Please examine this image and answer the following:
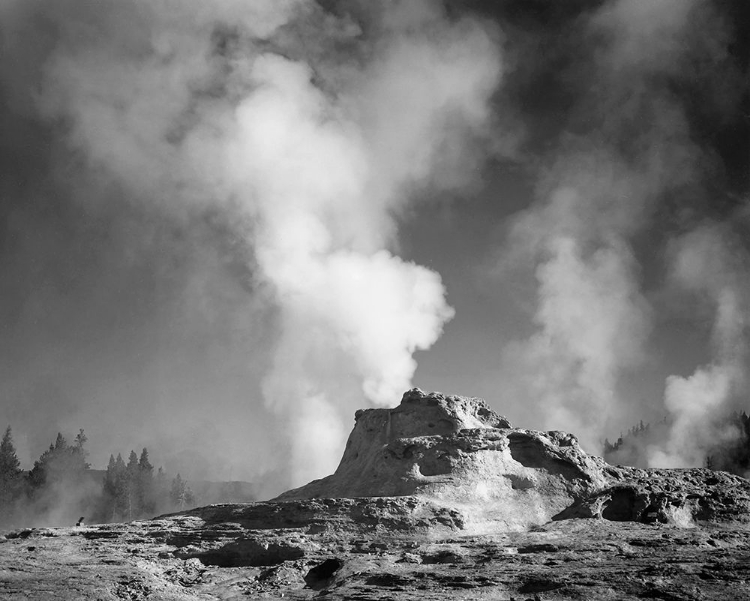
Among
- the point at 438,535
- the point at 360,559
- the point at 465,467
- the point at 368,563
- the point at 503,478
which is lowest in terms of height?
the point at 368,563

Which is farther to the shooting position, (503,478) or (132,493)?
(132,493)

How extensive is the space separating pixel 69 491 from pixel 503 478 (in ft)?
233

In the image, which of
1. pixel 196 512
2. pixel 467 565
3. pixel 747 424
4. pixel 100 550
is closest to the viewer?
pixel 467 565

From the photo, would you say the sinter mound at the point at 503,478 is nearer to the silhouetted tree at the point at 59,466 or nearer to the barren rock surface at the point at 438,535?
the barren rock surface at the point at 438,535

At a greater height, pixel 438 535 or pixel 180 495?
pixel 180 495

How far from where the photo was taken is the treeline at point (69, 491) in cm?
8462

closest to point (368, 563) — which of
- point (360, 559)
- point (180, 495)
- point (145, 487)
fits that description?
point (360, 559)

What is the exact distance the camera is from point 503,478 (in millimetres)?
46125

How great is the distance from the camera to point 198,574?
35.4 metres

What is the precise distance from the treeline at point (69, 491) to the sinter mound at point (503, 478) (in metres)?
49.6

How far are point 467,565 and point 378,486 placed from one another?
15.2 meters

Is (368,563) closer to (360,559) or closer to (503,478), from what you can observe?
(360,559)

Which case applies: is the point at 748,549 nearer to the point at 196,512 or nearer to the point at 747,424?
the point at 196,512

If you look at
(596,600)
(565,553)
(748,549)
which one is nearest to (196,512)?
(565,553)
